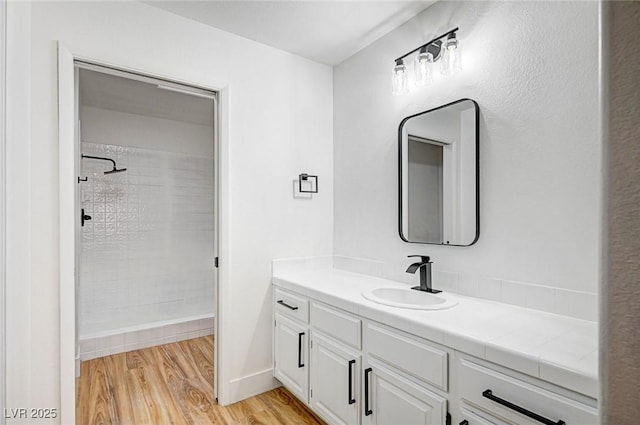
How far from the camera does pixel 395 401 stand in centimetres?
152

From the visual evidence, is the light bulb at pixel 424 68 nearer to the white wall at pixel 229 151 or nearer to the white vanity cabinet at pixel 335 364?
the white wall at pixel 229 151

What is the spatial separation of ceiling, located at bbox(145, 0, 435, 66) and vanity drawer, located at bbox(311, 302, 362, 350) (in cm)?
174

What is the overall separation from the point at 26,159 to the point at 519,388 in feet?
7.24

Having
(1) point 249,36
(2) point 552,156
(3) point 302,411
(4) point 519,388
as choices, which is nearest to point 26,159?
(1) point 249,36

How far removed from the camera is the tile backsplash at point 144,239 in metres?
3.24

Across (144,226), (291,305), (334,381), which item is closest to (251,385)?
(291,305)

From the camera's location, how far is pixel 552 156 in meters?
1.52

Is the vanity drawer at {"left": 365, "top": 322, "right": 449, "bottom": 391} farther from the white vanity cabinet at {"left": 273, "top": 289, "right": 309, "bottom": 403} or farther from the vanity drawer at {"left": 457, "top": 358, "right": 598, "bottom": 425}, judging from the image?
the white vanity cabinet at {"left": 273, "top": 289, "right": 309, "bottom": 403}

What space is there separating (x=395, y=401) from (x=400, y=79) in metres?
1.76

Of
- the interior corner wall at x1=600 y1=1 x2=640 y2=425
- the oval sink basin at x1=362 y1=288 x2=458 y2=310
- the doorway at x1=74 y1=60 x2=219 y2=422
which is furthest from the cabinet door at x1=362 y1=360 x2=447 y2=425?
the doorway at x1=74 y1=60 x2=219 y2=422

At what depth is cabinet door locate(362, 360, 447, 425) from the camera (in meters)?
1.36

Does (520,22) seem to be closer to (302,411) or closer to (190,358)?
(302,411)

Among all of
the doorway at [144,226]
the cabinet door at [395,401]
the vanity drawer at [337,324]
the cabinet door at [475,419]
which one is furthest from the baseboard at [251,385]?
the cabinet door at [475,419]

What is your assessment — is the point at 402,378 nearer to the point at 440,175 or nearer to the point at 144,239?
the point at 440,175
